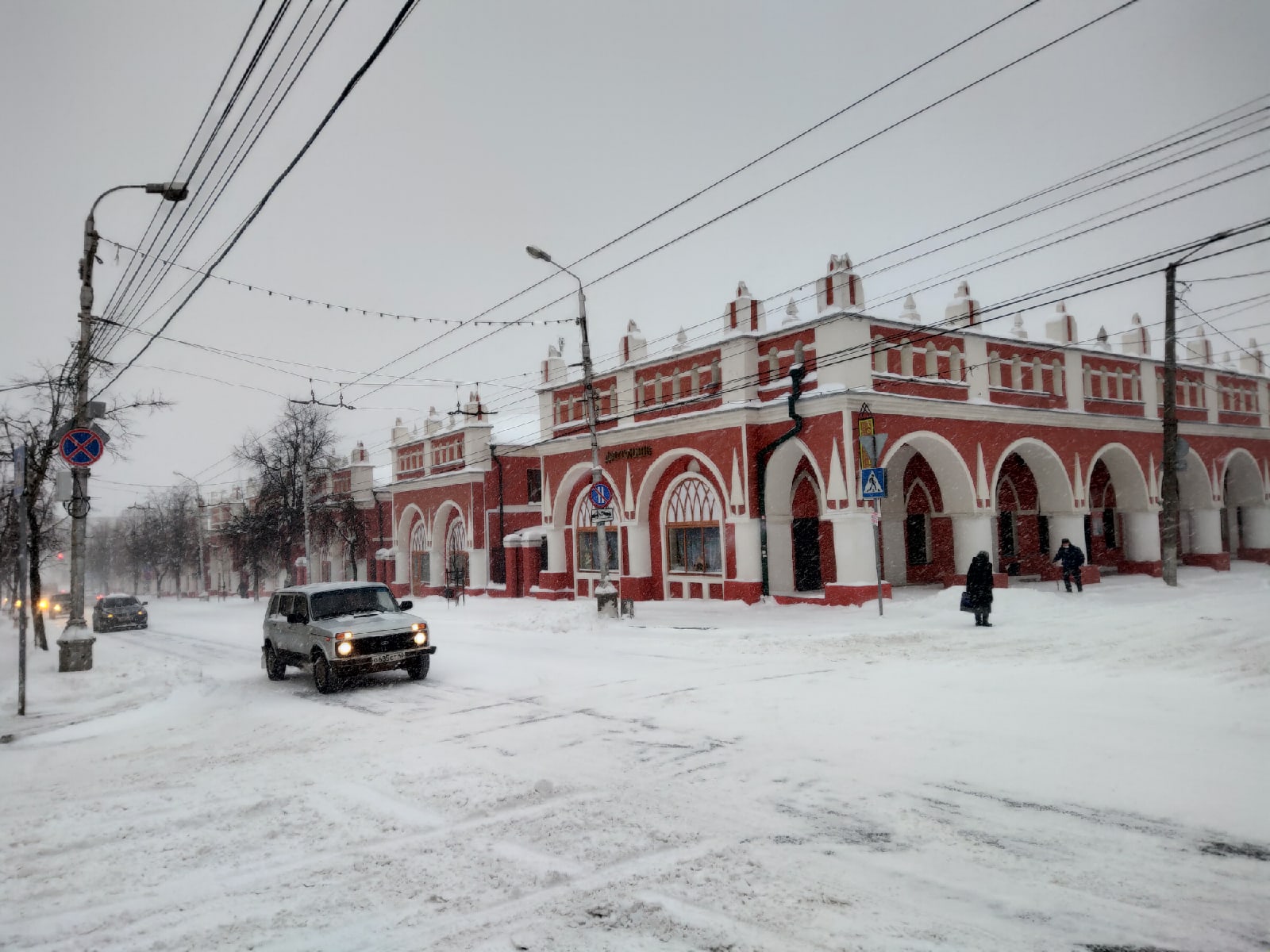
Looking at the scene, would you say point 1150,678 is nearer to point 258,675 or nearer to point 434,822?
point 434,822

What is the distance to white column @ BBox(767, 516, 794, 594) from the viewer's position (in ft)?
80.1

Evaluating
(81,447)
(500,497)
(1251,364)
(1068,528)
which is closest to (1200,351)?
(1251,364)

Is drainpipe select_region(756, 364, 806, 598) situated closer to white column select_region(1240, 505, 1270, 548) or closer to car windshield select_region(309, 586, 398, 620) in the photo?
car windshield select_region(309, 586, 398, 620)

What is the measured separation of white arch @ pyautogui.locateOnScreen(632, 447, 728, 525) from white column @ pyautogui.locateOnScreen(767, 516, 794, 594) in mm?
1684

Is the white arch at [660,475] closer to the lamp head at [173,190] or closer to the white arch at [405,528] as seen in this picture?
the lamp head at [173,190]

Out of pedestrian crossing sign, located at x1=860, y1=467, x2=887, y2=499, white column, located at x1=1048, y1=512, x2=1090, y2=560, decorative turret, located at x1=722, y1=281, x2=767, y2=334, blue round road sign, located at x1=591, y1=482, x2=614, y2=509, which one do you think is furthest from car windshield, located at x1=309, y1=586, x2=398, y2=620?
white column, located at x1=1048, y1=512, x2=1090, y2=560

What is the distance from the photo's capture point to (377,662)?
1194cm

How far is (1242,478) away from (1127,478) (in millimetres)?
9680

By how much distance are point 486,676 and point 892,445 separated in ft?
48.4

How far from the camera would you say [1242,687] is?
9562mm

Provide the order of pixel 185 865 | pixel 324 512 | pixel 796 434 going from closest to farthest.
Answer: pixel 185 865
pixel 796 434
pixel 324 512

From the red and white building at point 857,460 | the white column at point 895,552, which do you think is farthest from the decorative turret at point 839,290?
the white column at point 895,552

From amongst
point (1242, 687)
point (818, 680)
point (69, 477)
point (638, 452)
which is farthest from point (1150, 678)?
point (638, 452)

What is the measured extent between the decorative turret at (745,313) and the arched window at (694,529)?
498 centimetres
